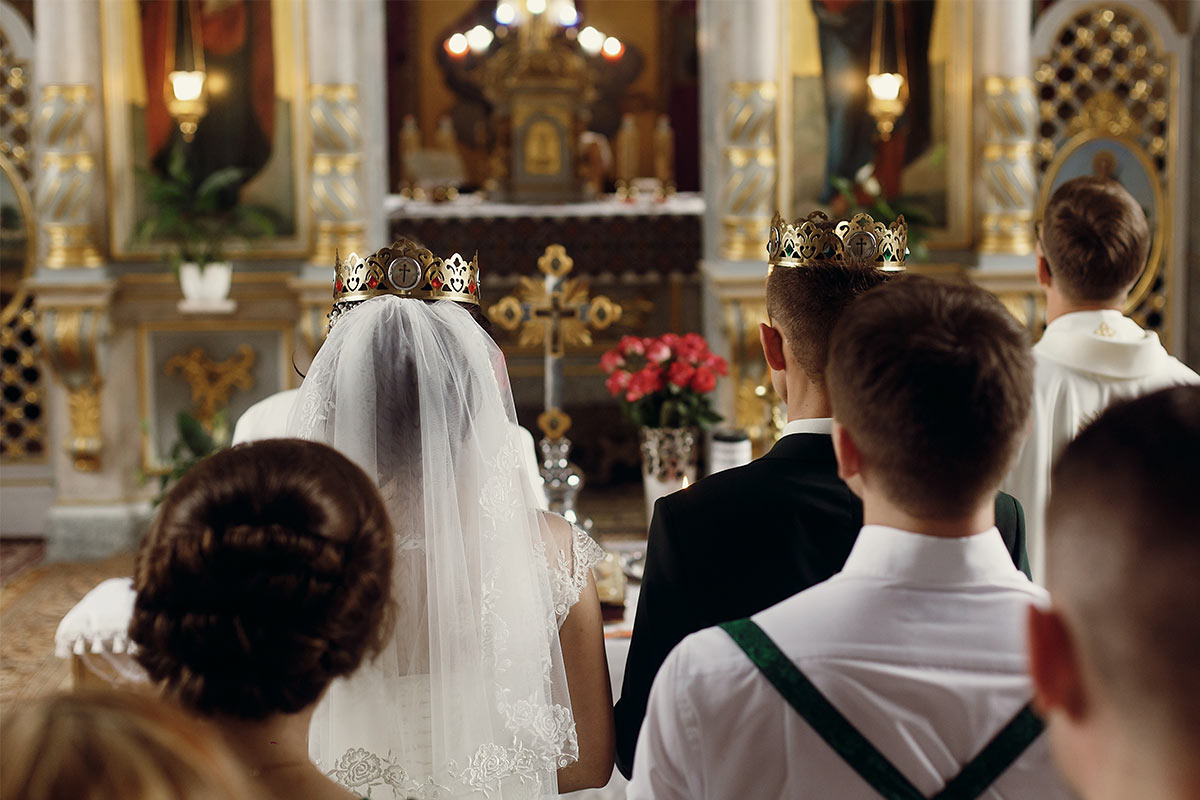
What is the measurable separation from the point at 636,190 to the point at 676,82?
3547 mm

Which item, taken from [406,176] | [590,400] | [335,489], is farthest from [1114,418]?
[406,176]

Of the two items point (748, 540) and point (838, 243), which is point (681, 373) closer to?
point (838, 243)

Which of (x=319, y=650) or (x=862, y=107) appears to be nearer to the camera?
(x=319, y=650)

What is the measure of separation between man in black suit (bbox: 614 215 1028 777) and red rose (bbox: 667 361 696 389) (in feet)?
5.94

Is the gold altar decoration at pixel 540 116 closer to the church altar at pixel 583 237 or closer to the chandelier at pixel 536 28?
the chandelier at pixel 536 28

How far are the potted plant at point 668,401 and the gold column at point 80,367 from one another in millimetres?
4184

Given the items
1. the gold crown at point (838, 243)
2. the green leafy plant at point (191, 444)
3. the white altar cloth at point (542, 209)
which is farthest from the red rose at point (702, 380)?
the white altar cloth at point (542, 209)

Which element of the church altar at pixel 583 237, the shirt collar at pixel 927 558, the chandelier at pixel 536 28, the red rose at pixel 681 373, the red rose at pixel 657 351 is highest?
the chandelier at pixel 536 28

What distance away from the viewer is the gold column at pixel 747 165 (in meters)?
7.18

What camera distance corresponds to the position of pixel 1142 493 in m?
1.01

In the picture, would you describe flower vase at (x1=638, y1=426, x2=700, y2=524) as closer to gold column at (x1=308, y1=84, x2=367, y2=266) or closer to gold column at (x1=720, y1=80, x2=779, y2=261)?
gold column at (x1=720, y1=80, x2=779, y2=261)

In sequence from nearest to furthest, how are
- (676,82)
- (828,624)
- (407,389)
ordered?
(828,624) < (407,389) < (676,82)

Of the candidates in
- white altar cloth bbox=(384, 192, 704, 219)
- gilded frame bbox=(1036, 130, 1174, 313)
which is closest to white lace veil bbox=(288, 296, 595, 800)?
gilded frame bbox=(1036, 130, 1174, 313)

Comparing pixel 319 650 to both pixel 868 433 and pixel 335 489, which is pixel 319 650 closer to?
pixel 335 489
